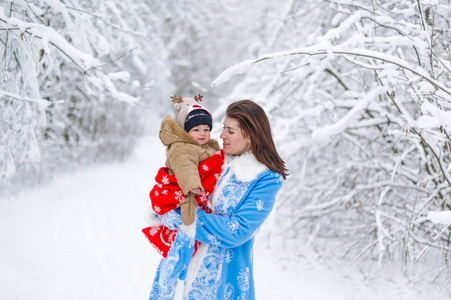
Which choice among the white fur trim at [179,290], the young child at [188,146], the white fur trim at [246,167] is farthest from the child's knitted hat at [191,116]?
the white fur trim at [179,290]

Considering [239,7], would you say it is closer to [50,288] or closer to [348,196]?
[348,196]

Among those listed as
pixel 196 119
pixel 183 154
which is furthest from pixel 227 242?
pixel 196 119

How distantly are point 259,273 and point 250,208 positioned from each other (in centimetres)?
360

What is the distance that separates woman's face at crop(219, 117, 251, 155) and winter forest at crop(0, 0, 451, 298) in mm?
216

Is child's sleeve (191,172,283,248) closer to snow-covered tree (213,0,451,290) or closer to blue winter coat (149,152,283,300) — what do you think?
blue winter coat (149,152,283,300)

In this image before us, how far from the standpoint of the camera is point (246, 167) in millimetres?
1925

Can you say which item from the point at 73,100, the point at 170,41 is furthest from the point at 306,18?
the point at 170,41

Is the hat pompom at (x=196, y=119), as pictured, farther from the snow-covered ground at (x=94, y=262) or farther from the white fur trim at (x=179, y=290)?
the snow-covered ground at (x=94, y=262)

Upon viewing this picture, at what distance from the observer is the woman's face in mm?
1925

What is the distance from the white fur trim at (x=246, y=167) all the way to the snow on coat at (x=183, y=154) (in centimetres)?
14

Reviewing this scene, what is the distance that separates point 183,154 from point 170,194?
0.20 m

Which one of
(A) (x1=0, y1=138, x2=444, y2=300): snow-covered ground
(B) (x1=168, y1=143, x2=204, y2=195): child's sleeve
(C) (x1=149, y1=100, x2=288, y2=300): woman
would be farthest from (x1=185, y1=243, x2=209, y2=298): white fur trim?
(A) (x1=0, y1=138, x2=444, y2=300): snow-covered ground

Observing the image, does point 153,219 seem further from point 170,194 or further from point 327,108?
point 327,108

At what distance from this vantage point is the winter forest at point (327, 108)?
2.35 meters
